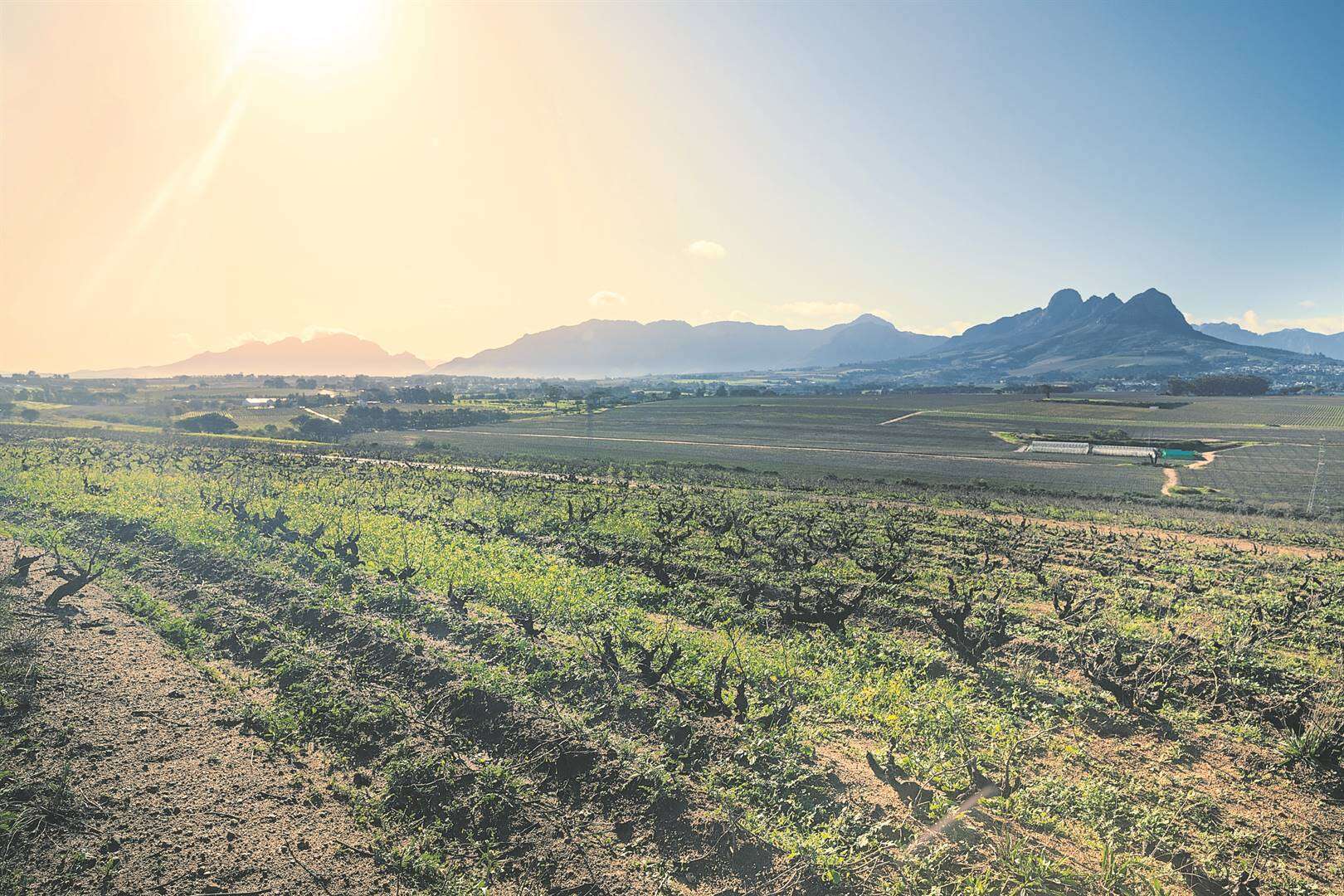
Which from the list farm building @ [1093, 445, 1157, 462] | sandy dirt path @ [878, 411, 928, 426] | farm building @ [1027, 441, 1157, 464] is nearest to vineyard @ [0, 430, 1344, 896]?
farm building @ [1093, 445, 1157, 462]

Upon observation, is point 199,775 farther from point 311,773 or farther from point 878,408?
point 878,408

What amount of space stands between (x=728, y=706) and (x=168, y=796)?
8.80 metres

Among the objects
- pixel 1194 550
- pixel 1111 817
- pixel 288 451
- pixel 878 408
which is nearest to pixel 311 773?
pixel 1111 817

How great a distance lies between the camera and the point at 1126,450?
68.1 meters

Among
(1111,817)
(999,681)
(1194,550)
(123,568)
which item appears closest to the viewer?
(1111,817)

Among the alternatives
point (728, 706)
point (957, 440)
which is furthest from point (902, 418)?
point (728, 706)

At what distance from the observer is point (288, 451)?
5919 cm

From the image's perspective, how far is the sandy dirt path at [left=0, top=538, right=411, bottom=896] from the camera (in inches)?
282

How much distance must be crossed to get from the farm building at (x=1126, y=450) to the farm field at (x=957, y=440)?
18.4 feet

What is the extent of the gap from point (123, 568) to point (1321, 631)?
34.2 meters

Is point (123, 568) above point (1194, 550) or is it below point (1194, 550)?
above

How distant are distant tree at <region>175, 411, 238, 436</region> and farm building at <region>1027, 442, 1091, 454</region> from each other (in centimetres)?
10785

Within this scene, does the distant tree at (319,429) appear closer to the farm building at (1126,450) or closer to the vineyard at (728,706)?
the vineyard at (728,706)

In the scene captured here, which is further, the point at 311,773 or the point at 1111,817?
the point at 311,773
